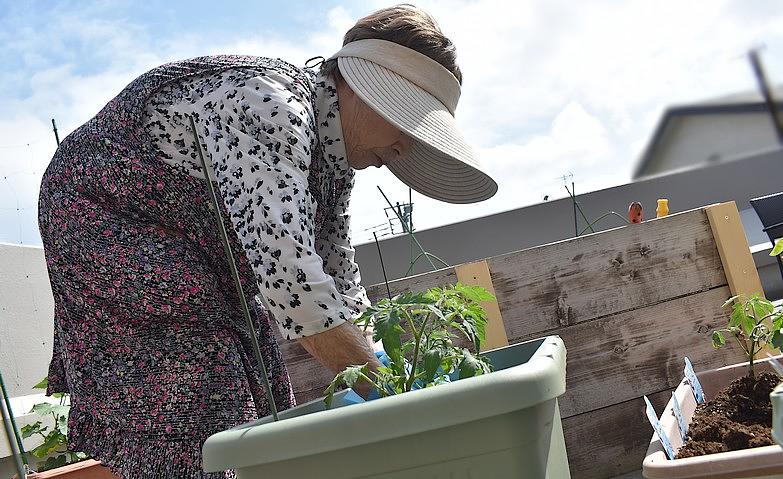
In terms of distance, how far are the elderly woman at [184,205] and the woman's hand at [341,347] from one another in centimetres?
14

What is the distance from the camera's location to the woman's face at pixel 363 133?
127cm

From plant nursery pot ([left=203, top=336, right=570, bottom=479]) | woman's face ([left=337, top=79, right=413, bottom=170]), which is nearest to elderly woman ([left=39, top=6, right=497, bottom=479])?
woman's face ([left=337, top=79, right=413, bottom=170])

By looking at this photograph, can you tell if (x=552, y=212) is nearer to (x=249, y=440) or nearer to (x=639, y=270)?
(x=639, y=270)

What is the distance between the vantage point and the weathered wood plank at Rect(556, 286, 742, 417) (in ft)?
6.88

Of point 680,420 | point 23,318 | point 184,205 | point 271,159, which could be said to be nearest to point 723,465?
point 680,420

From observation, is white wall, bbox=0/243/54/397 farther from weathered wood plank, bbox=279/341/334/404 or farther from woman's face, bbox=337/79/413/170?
woman's face, bbox=337/79/413/170

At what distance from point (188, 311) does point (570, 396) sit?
48.9 inches

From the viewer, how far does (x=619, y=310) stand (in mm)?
2127

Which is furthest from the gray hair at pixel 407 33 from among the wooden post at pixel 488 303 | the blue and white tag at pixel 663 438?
the wooden post at pixel 488 303

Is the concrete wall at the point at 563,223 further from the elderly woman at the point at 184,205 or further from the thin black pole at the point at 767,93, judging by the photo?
the thin black pole at the point at 767,93

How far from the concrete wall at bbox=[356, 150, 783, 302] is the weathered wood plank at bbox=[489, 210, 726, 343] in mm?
3511

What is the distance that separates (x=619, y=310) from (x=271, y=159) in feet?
4.52

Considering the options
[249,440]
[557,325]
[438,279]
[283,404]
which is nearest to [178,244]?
[283,404]

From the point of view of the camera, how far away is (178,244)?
3.95 ft
